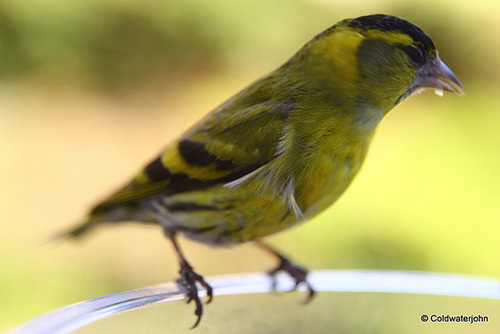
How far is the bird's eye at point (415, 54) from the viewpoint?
206 cm

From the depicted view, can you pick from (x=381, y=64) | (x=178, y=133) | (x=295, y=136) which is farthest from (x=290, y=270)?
(x=178, y=133)

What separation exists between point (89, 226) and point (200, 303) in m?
0.96

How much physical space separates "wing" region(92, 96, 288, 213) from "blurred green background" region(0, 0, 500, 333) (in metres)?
2.05

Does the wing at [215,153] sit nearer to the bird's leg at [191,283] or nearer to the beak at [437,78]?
the bird's leg at [191,283]

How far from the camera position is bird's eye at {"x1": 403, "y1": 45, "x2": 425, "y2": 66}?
206 centimetres

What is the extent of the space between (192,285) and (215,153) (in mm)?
450

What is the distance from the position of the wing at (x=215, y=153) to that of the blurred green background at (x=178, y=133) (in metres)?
2.05

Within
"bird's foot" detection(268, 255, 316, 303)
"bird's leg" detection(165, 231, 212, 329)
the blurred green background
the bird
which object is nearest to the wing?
the bird

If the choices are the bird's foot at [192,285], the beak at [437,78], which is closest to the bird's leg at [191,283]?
the bird's foot at [192,285]

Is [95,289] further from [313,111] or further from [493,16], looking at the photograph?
[493,16]

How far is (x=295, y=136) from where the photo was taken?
78.4 inches

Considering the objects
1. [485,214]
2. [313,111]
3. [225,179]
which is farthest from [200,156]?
[485,214]

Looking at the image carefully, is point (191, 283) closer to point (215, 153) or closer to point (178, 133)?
point (215, 153)

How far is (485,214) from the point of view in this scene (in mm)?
4914
